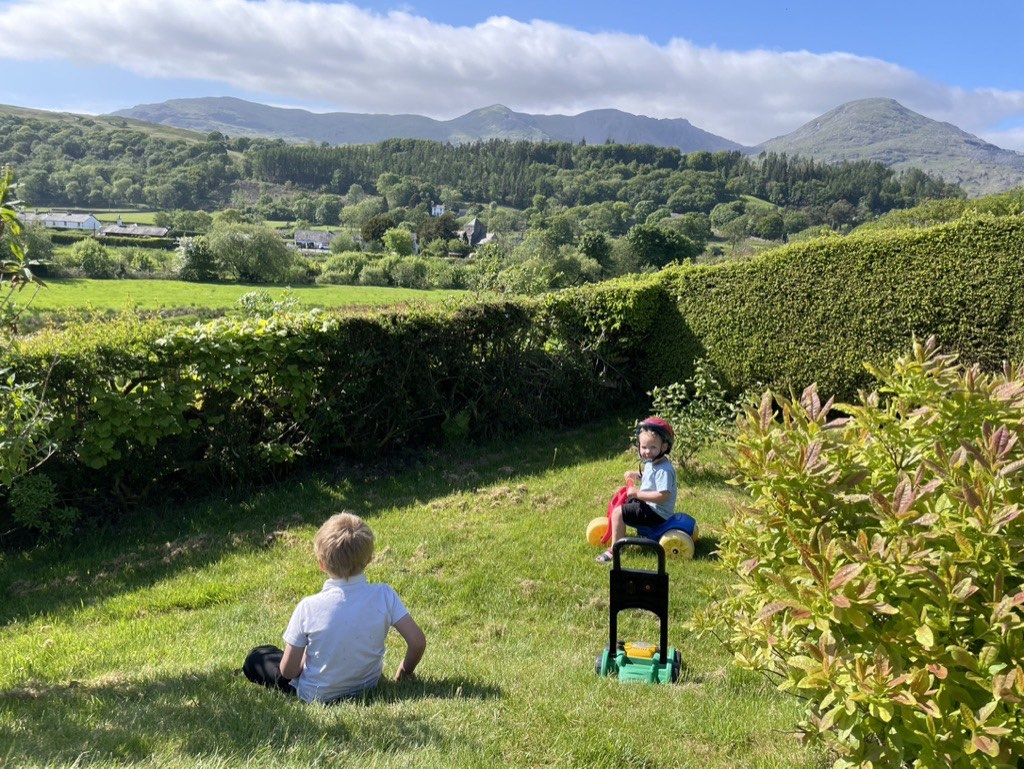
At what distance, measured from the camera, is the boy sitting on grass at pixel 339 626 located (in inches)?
152

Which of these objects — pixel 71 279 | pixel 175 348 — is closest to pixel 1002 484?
Answer: pixel 175 348

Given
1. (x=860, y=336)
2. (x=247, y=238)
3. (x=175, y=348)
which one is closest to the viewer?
(x=175, y=348)

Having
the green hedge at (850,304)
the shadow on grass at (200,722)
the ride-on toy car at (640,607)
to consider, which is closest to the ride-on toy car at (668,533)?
the ride-on toy car at (640,607)

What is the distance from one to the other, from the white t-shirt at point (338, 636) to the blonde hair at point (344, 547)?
85 mm

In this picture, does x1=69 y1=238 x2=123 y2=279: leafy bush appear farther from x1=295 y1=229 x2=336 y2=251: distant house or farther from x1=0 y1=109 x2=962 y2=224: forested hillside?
x1=0 y1=109 x2=962 y2=224: forested hillside

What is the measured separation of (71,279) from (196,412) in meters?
54.8

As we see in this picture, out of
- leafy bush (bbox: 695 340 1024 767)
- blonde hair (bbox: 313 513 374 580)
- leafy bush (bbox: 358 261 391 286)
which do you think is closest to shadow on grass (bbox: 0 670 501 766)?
blonde hair (bbox: 313 513 374 580)

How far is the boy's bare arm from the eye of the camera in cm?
400

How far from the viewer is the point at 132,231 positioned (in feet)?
321

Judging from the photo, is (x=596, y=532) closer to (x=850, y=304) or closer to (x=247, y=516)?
(x=247, y=516)

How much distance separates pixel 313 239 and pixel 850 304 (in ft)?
360

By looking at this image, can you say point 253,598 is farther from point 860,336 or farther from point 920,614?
point 860,336

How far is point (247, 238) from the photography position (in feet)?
228

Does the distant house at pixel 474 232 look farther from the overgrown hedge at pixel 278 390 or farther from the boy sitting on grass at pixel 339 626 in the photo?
the boy sitting on grass at pixel 339 626
